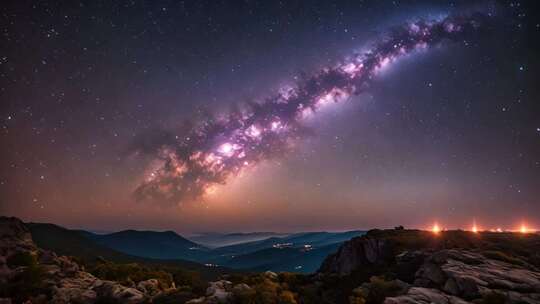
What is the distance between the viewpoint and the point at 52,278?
132 ft

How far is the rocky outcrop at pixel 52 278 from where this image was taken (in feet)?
118

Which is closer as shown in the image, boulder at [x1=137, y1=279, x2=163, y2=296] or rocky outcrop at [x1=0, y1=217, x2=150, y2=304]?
rocky outcrop at [x1=0, y1=217, x2=150, y2=304]

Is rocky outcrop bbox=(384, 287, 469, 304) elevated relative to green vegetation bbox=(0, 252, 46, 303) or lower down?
elevated

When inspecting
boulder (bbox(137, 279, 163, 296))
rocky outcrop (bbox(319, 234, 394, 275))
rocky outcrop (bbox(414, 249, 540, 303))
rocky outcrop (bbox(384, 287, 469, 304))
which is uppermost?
rocky outcrop (bbox(414, 249, 540, 303))

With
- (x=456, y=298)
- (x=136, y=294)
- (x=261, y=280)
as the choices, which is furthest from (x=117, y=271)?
(x=456, y=298)

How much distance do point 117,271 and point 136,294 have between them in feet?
78.2

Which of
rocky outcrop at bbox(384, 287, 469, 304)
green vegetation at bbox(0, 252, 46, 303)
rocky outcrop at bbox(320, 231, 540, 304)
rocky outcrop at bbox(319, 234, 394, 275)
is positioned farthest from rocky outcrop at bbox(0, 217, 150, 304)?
rocky outcrop at bbox(319, 234, 394, 275)

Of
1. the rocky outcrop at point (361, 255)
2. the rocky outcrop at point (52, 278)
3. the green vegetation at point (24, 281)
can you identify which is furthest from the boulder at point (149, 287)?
the rocky outcrop at point (361, 255)

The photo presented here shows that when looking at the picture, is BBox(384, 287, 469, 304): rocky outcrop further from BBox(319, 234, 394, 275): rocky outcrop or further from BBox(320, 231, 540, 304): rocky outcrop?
BBox(319, 234, 394, 275): rocky outcrop

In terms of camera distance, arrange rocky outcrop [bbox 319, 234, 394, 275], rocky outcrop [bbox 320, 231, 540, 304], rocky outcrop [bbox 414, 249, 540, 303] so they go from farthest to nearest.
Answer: rocky outcrop [bbox 319, 234, 394, 275] < rocky outcrop [bbox 414, 249, 540, 303] < rocky outcrop [bbox 320, 231, 540, 304]

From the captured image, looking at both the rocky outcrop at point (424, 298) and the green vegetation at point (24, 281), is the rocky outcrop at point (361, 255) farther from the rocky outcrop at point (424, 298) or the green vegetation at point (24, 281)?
the green vegetation at point (24, 281)

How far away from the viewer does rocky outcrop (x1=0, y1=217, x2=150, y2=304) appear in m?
35.8

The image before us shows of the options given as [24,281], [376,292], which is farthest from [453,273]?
[24,281]

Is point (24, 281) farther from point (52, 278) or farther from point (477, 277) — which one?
point (477, 277)
